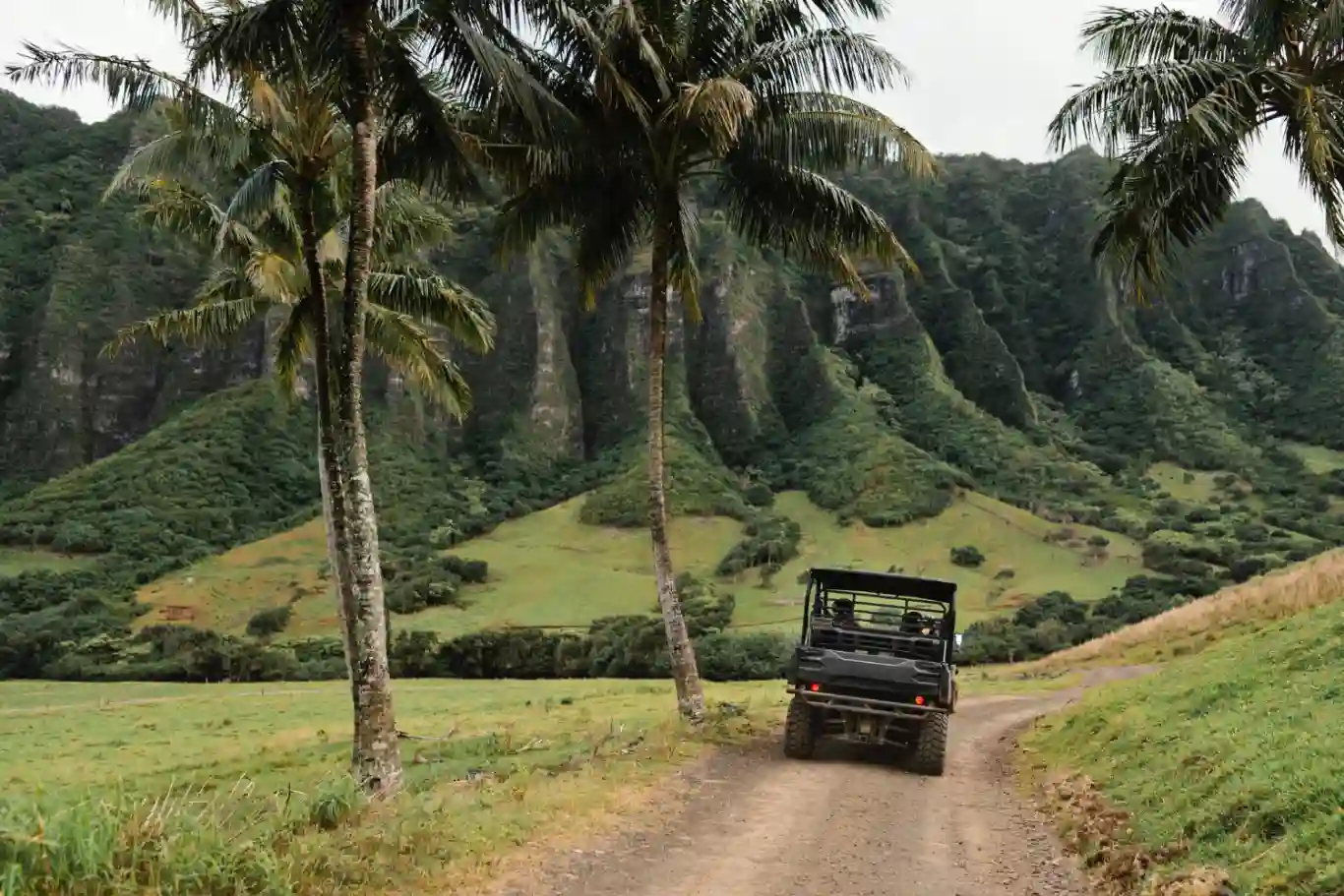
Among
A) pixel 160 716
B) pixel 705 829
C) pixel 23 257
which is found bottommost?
pixel 160 716

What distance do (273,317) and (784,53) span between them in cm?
9883

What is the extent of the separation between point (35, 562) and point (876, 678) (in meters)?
84.0

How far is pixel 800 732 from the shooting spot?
13.1 meters

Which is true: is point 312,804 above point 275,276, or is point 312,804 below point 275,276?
below

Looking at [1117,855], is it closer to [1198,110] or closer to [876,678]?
[876,678]

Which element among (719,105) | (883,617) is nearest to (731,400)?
(883,617)

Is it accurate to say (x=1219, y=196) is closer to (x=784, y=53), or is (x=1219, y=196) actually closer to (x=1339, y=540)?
(x=784, y=53)

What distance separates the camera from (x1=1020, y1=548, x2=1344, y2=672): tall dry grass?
2161 cm

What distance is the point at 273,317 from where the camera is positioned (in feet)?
340

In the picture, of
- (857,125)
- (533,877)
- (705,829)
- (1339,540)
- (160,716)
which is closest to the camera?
(533,877)

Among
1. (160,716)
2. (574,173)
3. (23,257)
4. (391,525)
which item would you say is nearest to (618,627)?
(160,716)

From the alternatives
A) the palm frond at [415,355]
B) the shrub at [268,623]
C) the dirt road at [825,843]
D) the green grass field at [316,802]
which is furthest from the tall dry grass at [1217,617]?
the shrub at [268,623]

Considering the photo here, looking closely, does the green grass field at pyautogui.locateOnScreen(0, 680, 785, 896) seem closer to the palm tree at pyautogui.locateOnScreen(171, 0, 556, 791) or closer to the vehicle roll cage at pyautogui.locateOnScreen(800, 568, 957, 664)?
the palm tree at pyautogui.locateOnScreen(171, 0, 556, 791)

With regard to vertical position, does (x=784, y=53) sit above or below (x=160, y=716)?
above
